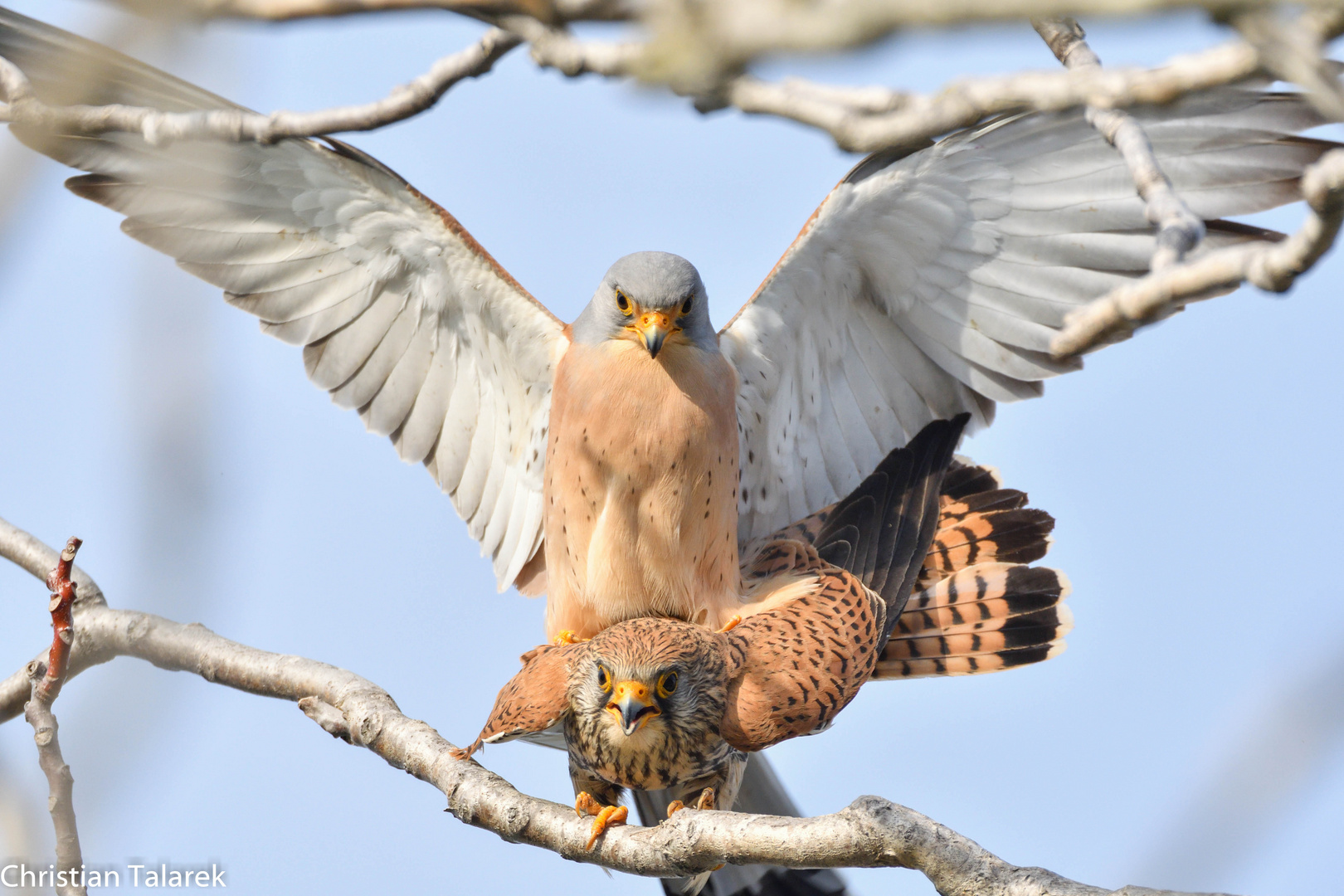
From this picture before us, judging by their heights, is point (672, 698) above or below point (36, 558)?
below

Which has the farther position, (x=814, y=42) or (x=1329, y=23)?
(x=1329, y=23)

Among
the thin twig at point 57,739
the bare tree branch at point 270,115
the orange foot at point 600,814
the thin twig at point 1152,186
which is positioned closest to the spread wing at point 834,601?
the orange foot at point 600,814

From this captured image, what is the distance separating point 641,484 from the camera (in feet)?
14.9

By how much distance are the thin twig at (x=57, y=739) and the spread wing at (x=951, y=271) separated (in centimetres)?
275

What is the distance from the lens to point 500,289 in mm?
4918

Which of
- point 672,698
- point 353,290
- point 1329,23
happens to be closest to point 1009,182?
point 672,698

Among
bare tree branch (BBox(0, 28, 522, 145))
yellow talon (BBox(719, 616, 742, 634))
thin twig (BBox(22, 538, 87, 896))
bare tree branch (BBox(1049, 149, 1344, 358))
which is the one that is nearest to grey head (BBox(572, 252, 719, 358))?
yellow talon (BBox(719, 616, 742, 634))

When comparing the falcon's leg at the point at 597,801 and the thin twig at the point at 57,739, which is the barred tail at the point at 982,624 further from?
the thin twig at the point at 57,739

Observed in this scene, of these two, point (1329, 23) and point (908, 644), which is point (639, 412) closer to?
point (908, 644)

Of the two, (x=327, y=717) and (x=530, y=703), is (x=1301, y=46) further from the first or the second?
(x=327, y=717)

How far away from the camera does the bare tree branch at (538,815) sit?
2.80 metres

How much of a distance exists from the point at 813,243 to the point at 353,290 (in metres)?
2.08

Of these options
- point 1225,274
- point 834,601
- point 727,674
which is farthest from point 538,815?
point 1225,274

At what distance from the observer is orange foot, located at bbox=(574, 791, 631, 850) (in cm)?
343
